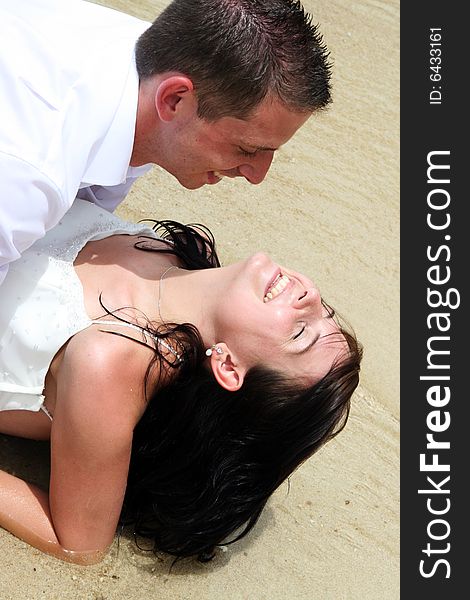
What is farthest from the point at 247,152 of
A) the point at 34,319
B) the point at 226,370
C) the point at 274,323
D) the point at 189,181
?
the point at 34,319

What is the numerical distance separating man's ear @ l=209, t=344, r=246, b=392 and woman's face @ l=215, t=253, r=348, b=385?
0.02m

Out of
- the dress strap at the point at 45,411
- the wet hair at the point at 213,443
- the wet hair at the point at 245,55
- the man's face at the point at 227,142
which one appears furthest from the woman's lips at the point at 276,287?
the dress strap at the point at 45,411

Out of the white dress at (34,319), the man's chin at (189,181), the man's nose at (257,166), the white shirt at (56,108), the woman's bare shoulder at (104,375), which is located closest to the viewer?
the white shirt at (56,108)

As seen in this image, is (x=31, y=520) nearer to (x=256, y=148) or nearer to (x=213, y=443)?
(x=213, y=443)

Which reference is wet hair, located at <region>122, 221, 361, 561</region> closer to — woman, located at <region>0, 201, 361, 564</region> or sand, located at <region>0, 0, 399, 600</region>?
woman, located at <region>0, 201, 361, 564</region>

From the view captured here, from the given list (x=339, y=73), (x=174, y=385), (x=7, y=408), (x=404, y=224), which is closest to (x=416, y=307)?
(x=404, y=224)

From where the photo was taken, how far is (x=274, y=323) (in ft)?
9.25

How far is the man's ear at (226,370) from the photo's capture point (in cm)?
280

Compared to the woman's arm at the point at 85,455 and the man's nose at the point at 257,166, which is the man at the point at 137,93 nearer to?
the man's nose at the point at 257,166

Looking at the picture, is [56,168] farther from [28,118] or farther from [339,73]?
[339,73]

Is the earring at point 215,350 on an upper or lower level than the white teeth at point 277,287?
lower

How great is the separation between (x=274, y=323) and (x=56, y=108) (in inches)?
32.5

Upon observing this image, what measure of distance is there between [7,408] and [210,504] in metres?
0.66

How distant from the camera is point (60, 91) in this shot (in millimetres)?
2674
